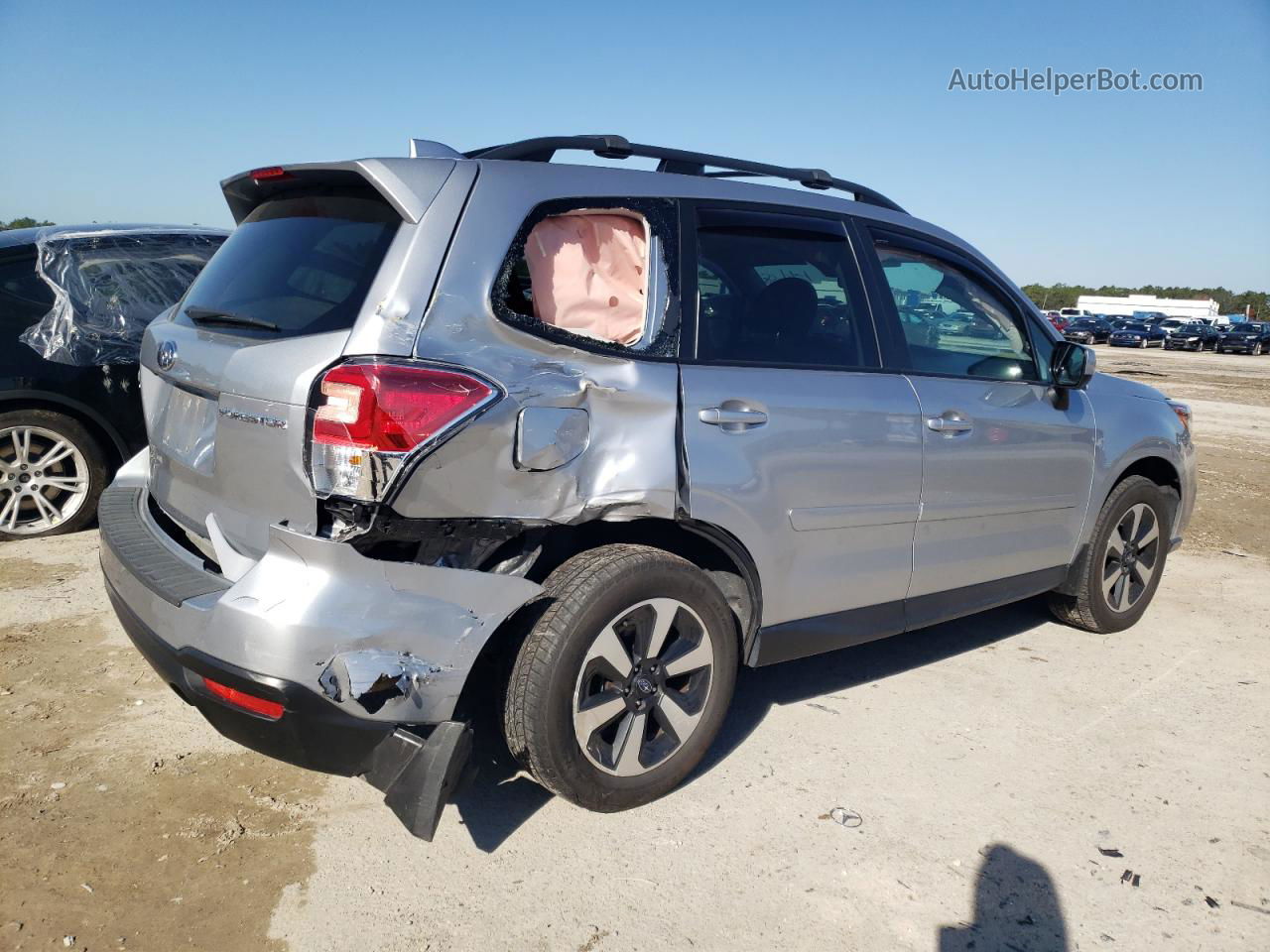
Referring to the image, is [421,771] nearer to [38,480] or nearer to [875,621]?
[875,621]

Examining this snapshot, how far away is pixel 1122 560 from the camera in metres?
4.83

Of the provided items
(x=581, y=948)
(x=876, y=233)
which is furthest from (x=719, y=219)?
(x=581, y=948)

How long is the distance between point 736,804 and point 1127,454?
8.71ft

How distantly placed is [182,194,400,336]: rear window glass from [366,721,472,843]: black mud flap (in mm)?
1051

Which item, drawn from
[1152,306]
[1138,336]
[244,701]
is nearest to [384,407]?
[244,701]

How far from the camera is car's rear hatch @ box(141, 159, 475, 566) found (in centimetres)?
250

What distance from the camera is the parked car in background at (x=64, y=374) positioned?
17.2 feet

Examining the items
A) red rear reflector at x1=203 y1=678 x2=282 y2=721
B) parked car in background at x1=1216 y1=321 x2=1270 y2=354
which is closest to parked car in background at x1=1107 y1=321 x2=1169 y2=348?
parked car in background at x1=1216 y1=321 x2=1270 y2=354

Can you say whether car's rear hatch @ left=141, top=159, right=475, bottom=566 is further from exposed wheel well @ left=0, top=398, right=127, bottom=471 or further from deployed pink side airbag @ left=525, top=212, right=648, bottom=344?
exposed wheel well @ left=0, top=398, right=127, bottom=471

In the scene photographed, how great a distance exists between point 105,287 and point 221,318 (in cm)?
313

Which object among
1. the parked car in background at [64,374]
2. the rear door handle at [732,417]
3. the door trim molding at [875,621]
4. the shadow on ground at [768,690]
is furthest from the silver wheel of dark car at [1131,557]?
the parked car in background at [64,374]

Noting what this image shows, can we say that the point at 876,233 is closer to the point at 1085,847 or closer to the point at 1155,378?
the point at 1085,847

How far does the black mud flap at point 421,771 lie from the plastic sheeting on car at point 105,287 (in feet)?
12.7

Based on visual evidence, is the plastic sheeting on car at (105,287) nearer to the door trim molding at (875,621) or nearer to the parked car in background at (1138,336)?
the door trim molding at (875,621)
